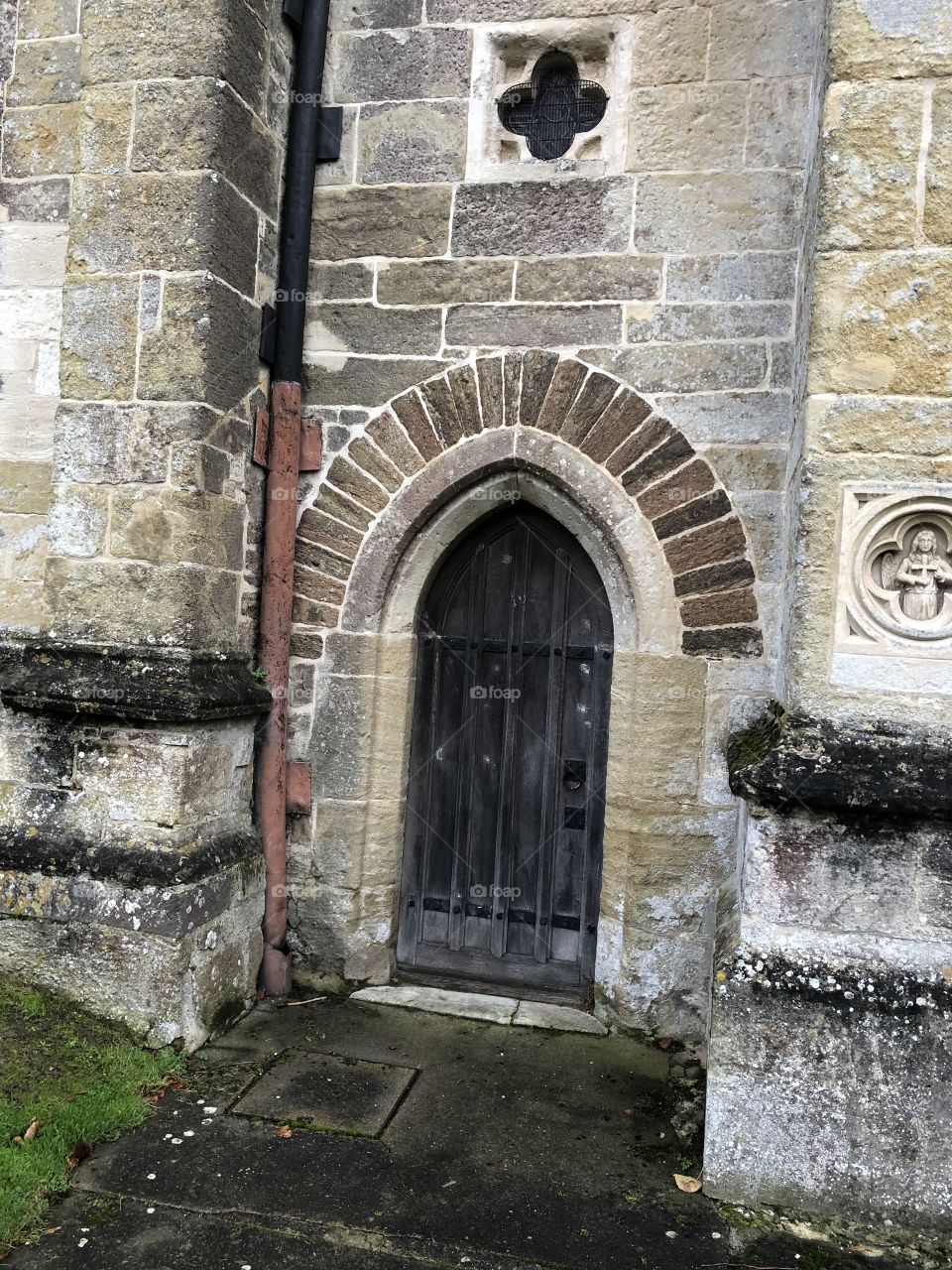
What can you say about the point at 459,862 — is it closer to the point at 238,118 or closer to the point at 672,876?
the point at 672,876

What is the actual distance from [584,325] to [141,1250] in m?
3.28

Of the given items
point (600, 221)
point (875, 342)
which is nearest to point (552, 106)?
point (600, 221)

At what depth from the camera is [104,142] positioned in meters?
3.46

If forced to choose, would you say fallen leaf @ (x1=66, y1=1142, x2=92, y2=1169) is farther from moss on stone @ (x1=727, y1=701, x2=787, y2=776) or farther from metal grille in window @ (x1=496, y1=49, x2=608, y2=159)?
metal grille in window @ (x1=496, y1=49, x2=608, y2=159)

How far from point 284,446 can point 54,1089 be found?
7.89 feet

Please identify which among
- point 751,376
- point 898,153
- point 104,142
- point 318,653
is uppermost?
point 104,142

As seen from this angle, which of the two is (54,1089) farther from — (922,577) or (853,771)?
(922,577)

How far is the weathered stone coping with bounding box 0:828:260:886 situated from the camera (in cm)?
320

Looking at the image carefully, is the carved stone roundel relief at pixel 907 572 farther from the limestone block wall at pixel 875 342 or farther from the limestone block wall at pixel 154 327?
→ the limestone block wall at pixel 154 327

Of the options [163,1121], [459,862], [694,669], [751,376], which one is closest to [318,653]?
[459,862]

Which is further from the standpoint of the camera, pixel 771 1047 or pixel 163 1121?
pixel 163 1121

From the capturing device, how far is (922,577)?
8.23 feet

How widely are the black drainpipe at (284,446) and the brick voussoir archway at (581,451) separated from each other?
12 cm

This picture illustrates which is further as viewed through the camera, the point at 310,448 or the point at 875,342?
the point at 310,448
